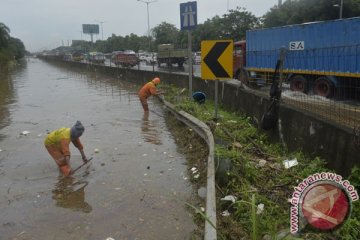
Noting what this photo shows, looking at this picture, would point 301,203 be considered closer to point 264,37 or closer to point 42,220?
point 42,220

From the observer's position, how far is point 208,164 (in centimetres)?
557

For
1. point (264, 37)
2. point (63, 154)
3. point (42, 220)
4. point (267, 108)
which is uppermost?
point (264, 37)

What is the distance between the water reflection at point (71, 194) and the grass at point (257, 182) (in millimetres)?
1907

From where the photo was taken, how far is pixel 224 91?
11125 mm

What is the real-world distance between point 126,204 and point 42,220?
3.52 ft

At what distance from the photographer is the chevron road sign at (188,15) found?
1050cm

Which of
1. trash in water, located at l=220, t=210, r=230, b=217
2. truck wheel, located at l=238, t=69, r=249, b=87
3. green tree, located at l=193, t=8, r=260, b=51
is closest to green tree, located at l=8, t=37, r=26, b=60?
green tree, located at l=193, t=8, r=260, b=51

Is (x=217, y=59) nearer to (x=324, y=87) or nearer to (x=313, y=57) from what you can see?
(x=313, y=57)

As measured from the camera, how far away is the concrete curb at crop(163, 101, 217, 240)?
3674mm

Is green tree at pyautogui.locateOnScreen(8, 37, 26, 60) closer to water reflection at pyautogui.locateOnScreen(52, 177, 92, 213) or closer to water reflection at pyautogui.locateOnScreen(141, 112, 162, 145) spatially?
water reflection at pyautogui.locateOnScreen(141, 112, 162, 145)

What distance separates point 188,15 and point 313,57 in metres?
5.63

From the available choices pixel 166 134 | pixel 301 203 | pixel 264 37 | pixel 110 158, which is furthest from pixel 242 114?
pixel 264 37

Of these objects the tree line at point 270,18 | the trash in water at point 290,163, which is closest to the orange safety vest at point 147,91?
the trash in water at point 290,163

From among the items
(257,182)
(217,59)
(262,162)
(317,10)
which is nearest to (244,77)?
(217,59)
